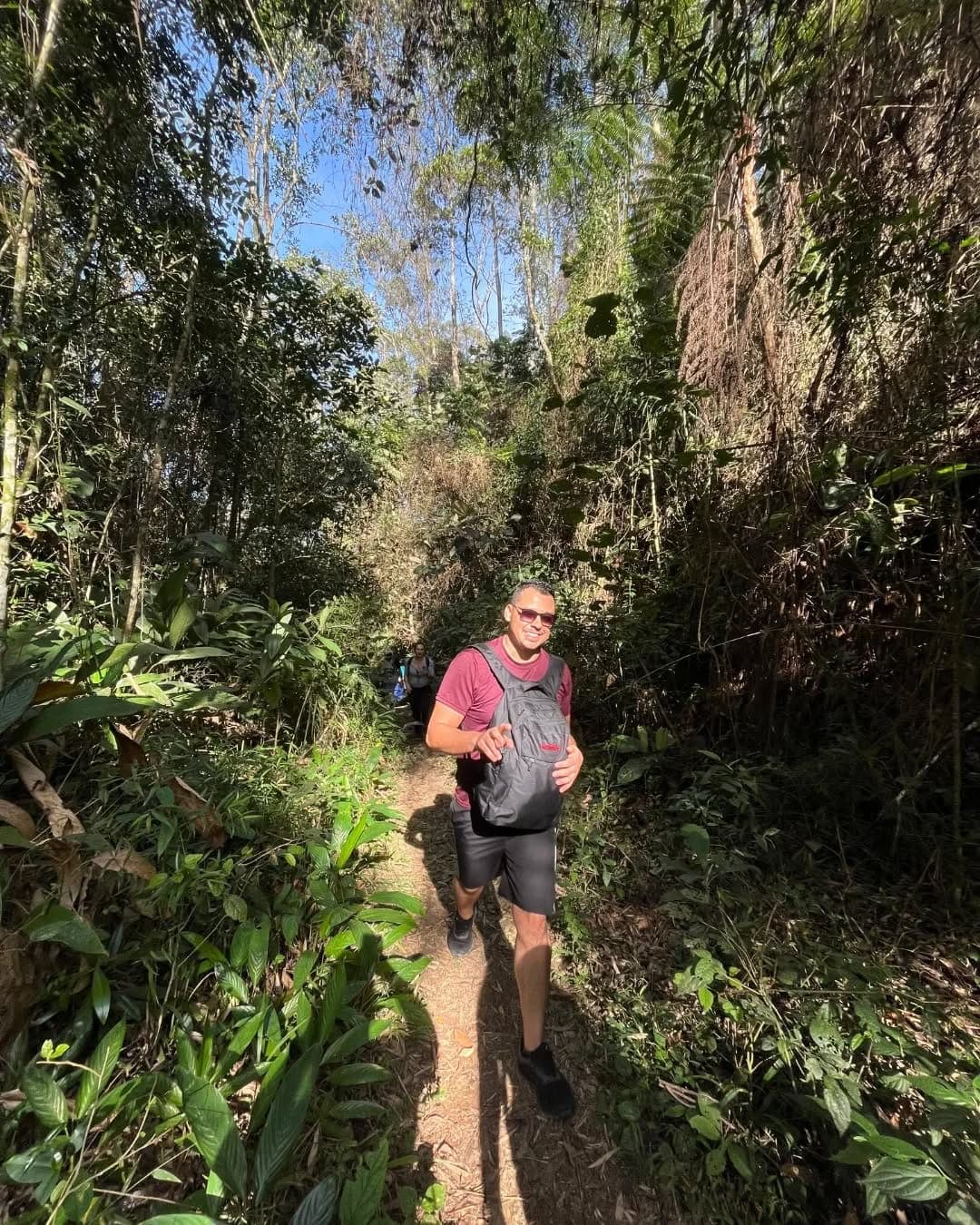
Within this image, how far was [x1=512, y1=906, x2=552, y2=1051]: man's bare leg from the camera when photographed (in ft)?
6.29

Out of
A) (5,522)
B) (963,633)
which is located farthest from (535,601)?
(5,522)

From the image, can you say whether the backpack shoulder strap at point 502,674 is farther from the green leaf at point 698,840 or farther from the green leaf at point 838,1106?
the green leaf at point 838,1106

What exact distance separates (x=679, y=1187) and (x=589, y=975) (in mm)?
829

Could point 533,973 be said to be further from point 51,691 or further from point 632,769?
point 51,691

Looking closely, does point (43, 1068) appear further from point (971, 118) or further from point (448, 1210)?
point (971, 118)

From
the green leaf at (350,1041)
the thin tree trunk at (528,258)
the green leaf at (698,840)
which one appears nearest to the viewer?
the green leaf at (350,1041)

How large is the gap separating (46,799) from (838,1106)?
2.98 m

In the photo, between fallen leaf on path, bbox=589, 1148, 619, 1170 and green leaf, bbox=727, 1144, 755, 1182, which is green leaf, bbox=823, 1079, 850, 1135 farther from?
→ fallen leaf on path, bbox=589, 1148, 619, 1170

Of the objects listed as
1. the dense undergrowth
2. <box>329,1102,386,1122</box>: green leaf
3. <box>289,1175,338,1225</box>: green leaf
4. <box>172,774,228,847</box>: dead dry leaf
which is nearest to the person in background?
the dense undergrowth

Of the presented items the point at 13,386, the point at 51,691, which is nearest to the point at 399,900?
the point at 51,691

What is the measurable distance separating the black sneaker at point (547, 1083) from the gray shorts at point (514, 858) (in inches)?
23.5

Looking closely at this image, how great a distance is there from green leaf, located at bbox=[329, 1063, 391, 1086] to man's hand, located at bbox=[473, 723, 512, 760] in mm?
1181

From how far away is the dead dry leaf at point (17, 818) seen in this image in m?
1.78

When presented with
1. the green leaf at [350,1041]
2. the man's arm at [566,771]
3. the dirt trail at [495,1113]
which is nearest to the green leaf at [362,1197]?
the green leaf at [350,1041]
